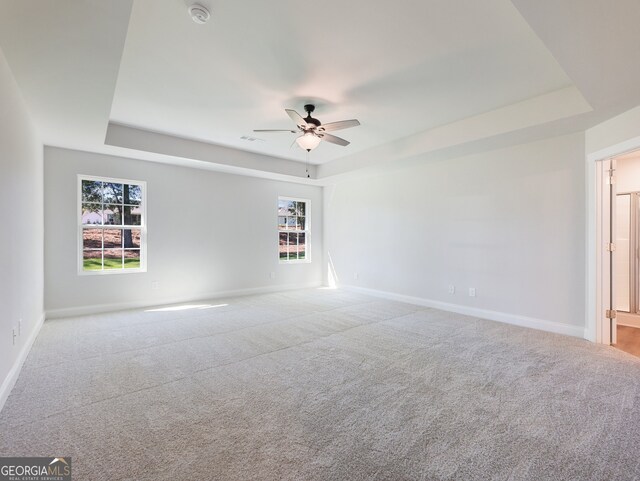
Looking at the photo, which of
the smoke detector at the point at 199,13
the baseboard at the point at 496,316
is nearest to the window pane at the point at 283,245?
the baseboard at the point at 496,316

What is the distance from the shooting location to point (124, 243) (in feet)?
17.2

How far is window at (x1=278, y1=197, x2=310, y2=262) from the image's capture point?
23.9 ft

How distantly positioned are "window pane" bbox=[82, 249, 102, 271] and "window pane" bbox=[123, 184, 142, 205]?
0.95 m

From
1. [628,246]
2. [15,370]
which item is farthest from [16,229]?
[628,246]

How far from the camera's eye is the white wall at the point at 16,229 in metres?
2.39

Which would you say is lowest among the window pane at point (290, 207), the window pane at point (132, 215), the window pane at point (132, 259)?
the window pane at point (132, 259)

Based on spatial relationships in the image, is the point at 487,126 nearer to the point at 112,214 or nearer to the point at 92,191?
the point at 112,214

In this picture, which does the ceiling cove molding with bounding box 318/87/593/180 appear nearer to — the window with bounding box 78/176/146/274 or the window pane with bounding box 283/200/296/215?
the window pane with bounding box 283/200/296/215

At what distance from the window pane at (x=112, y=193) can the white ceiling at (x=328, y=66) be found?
0.65m

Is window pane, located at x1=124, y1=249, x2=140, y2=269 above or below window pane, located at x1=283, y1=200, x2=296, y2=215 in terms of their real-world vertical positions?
below

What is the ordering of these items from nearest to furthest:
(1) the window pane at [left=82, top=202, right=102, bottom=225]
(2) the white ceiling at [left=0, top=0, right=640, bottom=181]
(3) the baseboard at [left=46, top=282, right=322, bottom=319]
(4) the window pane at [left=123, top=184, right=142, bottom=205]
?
1. (2) the white ceiling at [left=0, top=0, right=640, bottom=181]
2. (3) the baseboard at [left=46, top=282, right=322, bottom=319]
3. (1) the window pane at [left=82, top=202, right=102, bottom=225]
4. (4) the window pane at [left=123, top=184, right=142, bottom=205]

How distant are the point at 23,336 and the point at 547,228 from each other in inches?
241

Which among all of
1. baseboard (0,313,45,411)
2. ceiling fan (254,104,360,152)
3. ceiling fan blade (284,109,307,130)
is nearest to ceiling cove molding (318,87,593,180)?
ceiling fan (254,104,360,152)

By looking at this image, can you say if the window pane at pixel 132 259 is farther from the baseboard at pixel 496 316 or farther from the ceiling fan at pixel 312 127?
the baseboard at pixel 496 316
